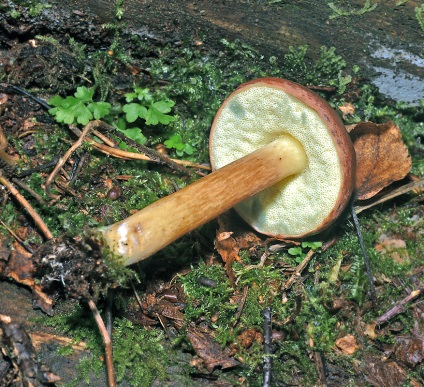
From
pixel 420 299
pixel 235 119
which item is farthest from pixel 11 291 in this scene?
pixel 420 299

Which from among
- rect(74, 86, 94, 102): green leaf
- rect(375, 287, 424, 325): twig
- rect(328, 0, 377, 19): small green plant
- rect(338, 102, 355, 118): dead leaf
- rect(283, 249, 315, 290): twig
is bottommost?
rect(375, 287, 424, 325): twig

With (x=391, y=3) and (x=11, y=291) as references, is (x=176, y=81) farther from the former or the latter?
(x=11, y=291)

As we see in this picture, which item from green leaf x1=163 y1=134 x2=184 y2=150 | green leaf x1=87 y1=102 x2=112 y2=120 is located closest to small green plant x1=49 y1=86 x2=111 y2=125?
green leaf x1=87 y1=102 x2=112 y2=120

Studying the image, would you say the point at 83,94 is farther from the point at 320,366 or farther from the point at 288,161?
the point at 320,366

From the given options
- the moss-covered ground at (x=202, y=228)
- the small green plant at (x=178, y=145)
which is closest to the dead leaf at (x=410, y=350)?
the moss-covered ground at (x=202, y=228)

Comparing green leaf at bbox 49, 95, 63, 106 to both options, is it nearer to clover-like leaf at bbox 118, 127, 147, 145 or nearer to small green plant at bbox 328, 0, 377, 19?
clover-like leaf at bbox 118, 127, 147, 145
